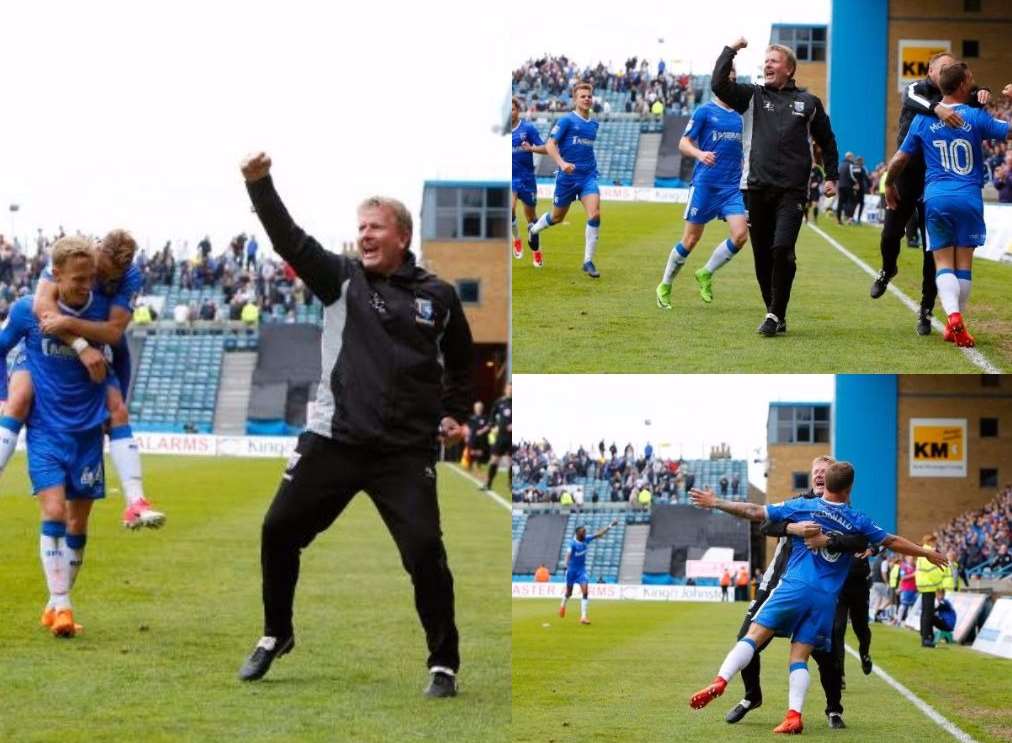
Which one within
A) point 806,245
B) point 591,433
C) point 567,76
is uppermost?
point 567,76

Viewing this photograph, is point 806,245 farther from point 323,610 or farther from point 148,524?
point 323,610

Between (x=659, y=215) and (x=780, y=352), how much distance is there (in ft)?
4.08

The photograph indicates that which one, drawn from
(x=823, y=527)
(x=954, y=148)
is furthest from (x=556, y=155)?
(x=823, y=527)

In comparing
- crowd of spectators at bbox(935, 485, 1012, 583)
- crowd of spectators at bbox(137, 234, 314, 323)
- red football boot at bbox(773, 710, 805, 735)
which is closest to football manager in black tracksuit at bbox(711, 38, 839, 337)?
crowd of spectators at bbox(935, 485, 1012, 583)

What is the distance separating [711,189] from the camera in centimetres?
676

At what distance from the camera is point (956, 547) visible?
21.3 ft

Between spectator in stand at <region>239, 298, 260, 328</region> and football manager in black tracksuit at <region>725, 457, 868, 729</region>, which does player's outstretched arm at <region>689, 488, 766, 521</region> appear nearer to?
football manager in black tracksuit at <region>725, 457, 868, 729</region>

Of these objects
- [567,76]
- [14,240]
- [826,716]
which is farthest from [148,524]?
[14,240]

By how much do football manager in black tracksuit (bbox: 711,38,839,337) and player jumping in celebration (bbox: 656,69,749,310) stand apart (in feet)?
0.23

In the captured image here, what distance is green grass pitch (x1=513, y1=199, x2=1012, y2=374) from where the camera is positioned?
5.46m

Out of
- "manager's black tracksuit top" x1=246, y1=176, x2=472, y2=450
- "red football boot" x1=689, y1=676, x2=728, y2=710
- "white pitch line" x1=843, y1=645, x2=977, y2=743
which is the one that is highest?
"manager's black tracksuit top" x1=246, y1=176, x2=472, y2=450

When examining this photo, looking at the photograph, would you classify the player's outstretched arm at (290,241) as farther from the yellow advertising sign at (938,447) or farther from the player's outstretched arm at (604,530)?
the yellow advertising sign at (938,447)

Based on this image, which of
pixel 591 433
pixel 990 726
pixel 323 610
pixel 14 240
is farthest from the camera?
pixel 14 240

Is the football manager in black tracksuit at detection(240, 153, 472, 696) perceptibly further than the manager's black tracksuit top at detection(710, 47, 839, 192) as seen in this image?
No
